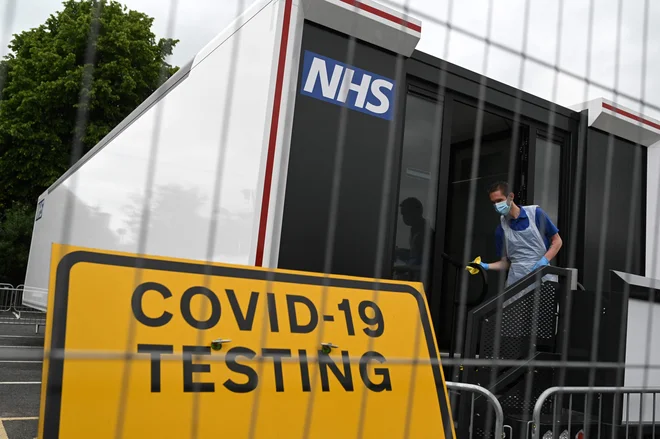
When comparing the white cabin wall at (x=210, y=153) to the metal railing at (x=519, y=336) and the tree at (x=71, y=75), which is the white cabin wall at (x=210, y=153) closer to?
the tree at (x=71, y=75)

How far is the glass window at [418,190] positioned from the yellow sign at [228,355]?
1.45 metres

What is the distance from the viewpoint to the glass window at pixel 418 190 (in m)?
3.53

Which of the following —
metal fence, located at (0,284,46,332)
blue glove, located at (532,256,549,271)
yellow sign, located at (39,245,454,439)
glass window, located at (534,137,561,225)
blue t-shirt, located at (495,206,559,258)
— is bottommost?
metal fence, located at (0,284,46,332)

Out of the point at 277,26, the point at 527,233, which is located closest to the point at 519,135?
the point at 527,233

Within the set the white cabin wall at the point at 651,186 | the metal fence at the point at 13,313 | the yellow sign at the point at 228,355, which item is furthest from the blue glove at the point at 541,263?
the metal fence at the point at 13,313

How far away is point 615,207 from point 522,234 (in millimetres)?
1036

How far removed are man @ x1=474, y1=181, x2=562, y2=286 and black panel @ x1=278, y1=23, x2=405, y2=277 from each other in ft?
3.45

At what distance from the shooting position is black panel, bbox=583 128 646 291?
4227mm

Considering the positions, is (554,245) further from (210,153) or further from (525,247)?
(210,153)

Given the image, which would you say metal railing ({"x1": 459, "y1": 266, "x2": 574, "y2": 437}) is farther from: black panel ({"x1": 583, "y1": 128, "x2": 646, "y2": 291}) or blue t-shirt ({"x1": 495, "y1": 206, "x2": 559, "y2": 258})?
black panel ({"x1": 583, "y1": 128, "x2": 646, "y2": 291})

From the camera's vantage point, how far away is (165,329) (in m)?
1.64

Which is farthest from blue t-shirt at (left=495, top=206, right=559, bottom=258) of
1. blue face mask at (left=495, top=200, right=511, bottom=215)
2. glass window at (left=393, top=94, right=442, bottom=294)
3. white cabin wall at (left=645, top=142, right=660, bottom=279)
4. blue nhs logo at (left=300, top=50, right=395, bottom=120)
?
blue nhs logo at (left=300, top=50, right=395, bottom=120)

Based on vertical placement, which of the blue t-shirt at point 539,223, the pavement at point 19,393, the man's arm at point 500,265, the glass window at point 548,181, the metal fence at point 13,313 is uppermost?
the glass window at point 548,181

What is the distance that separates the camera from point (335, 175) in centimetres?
268
